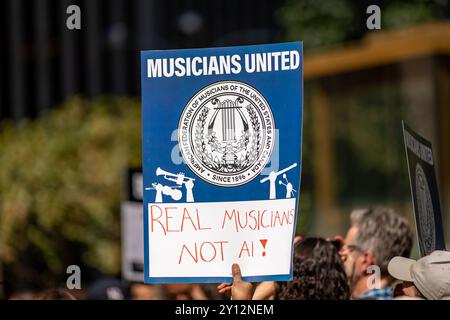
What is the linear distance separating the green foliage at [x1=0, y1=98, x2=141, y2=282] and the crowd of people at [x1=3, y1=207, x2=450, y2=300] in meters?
3.84

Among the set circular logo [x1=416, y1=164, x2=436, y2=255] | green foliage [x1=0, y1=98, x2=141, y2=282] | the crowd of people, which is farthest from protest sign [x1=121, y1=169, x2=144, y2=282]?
green foliage [x1=0, y1=98, x2=141, y2=282]

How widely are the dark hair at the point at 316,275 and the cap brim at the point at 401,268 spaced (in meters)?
0.15

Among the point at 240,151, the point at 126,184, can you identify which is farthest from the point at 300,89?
the point at 126,184

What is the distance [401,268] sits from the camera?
9.35 feet

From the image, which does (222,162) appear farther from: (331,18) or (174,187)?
(331,18)

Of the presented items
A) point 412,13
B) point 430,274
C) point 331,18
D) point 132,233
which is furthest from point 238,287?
point 331,18

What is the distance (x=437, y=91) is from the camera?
7410 millimetres

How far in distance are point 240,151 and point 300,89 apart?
0.79 feet

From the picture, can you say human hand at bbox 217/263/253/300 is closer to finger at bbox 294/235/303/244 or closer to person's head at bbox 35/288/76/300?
finger at bbox 294/235/303/244

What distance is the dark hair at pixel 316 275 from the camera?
2822 millimetres

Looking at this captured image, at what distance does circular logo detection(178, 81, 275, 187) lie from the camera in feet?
9.03

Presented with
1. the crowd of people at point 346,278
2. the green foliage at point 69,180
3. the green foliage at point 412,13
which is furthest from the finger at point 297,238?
the green foliage at point 69,180
